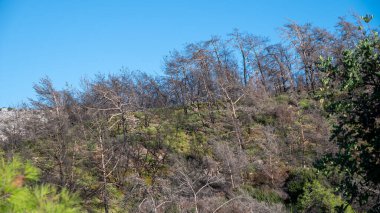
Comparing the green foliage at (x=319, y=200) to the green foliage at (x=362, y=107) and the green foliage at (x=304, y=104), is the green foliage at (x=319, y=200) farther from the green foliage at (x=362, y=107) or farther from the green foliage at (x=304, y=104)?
the green foliage at (x=304, y=104)

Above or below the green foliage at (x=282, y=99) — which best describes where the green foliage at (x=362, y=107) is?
below

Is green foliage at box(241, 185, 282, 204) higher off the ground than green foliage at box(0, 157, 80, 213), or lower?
lower

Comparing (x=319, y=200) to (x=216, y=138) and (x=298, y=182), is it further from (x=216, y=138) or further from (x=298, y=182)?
(x=216, y=138)

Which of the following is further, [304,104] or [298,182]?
[304,104]

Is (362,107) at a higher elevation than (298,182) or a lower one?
higher

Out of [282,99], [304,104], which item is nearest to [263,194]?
[304,104]

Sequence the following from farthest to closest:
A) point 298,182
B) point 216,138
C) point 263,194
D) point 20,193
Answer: point 216,138 → point 298,182 → point 263,194 → point 20,193

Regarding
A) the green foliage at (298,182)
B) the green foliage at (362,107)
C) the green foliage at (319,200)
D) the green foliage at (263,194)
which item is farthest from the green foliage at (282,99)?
the green foliage at (362,107)

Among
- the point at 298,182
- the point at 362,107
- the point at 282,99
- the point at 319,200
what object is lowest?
the point at 319,200

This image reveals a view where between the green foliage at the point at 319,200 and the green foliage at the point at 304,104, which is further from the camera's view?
the green foliage at the point at 304,104

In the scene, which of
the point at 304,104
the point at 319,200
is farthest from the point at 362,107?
the point at 304,104

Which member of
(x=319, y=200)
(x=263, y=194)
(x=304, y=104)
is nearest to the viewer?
(x=319, y=200)

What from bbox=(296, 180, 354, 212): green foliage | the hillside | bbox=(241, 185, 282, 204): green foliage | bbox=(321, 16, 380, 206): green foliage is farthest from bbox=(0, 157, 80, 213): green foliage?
bbox=(241, 185, 282, 204): green foliage

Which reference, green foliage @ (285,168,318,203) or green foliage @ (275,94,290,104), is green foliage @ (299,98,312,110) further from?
green foliage @ (285,168,318,203)
